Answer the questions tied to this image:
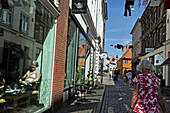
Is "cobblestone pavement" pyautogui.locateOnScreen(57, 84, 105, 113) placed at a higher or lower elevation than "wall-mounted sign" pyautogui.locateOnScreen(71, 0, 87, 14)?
lower

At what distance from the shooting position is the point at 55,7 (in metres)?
5.98

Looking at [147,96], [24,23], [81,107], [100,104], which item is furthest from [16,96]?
[100,104]

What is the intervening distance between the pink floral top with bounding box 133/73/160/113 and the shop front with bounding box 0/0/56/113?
8.65ft

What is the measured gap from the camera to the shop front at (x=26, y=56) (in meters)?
4.05

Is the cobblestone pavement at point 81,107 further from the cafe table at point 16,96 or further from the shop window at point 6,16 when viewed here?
the shop window at point 6,16

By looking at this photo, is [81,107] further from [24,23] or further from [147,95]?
[147,95]

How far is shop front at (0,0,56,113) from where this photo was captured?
4.05 metres

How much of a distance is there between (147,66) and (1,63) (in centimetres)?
282

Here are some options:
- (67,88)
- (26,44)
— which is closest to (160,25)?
(67,88)

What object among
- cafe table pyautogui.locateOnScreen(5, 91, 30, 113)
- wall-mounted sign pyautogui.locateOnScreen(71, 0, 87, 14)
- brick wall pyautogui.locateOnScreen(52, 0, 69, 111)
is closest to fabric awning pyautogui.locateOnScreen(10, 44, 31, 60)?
cafe table pyautogui.locateOnScreen(5, 91, 30, 113)

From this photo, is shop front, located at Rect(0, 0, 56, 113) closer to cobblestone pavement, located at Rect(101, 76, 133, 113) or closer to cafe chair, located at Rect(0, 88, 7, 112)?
cafe chair, located at Rect(0, 88, 7, 112)

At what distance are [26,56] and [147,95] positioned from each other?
3.25 metres

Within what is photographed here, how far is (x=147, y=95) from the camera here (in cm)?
304

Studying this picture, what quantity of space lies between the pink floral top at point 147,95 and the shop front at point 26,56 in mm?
2637
